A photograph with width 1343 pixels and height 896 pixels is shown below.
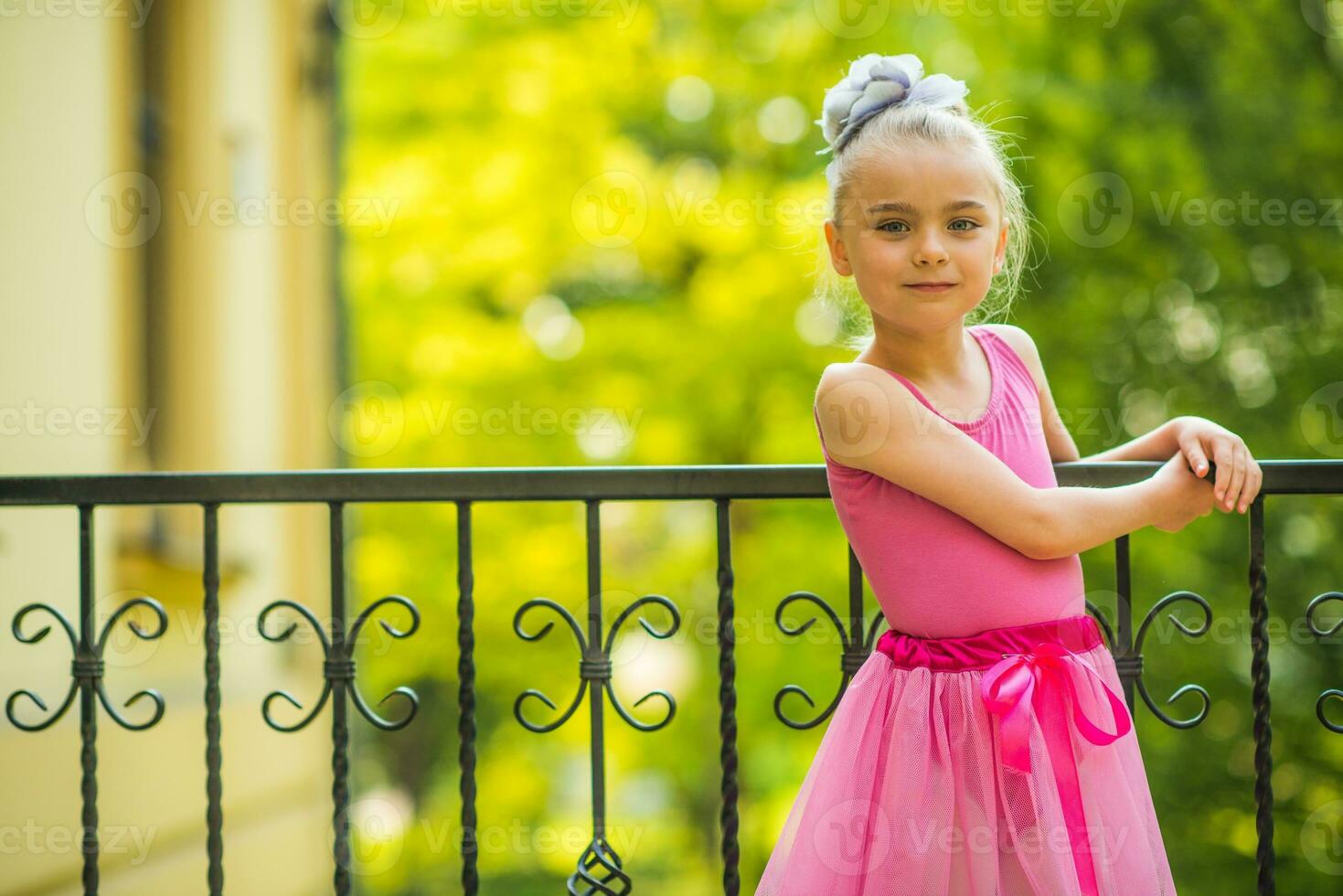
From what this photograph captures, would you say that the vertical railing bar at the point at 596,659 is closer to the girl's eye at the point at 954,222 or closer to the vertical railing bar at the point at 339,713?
the vertical railing bar at the point at 339,713

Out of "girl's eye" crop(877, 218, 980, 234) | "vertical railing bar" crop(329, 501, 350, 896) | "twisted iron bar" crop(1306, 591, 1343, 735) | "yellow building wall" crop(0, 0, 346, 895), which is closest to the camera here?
"girl's eye" crop(877, 218, 980, 234)

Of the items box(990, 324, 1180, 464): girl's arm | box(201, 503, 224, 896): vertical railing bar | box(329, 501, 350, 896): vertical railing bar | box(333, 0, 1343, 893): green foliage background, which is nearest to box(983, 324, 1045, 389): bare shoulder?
box(990, 324, 1180, 464): girl's arm

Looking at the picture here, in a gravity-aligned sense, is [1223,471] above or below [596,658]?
above

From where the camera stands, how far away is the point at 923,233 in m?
1.74

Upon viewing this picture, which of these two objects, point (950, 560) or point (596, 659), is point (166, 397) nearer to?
point (596, 659)

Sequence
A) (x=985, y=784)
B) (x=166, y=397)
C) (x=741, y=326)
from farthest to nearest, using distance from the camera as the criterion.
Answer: (x=741, y=326), (x=166, y=397), (x=985, y=784)

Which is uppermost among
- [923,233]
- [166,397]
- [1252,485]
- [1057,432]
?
[166,397]

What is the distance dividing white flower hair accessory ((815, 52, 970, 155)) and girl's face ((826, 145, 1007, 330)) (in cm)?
11

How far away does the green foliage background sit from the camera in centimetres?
588

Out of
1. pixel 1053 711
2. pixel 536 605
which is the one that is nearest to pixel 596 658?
pixel 536 605

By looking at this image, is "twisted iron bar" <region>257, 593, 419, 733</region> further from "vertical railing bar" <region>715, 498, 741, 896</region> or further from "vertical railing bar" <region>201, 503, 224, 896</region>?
"vertical railing bar" <region>715, 498, 741, 896</region>

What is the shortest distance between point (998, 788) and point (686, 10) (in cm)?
663

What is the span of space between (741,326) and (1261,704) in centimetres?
520

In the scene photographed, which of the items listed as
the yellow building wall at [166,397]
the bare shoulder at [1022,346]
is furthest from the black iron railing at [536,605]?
the yellow building wall at [166,397]
